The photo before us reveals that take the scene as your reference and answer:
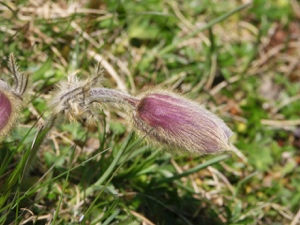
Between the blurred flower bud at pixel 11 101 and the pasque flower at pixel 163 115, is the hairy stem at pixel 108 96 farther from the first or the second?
the blurred flower bud at pixel 11 101

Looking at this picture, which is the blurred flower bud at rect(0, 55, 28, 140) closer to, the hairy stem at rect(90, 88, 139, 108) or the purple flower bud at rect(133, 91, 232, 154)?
the hairy stem at rect(90, 88, 139, 108)

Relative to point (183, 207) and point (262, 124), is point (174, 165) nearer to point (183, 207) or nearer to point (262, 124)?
point (183, 207)

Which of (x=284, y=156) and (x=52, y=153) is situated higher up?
(x=52, y=153)

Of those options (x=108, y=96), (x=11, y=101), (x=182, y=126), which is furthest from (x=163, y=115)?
(x=11, y=101)

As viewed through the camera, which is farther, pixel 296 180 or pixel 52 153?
pixel 296 180

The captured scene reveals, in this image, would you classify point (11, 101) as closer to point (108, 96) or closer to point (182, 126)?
point (108, 96)

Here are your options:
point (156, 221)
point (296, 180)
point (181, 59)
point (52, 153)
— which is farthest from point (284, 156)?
point (52, 153)
